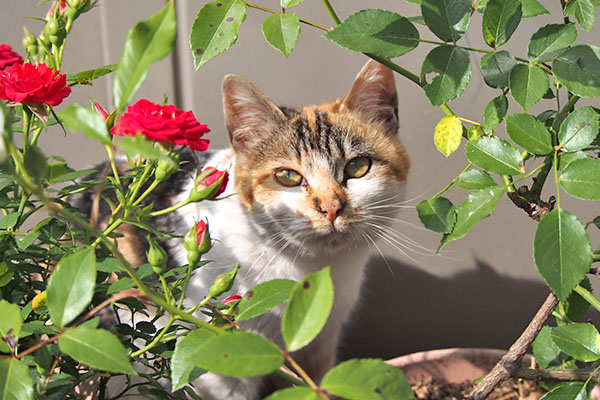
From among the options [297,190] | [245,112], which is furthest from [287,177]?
[245,112]

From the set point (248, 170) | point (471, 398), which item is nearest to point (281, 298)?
point (471, 398)

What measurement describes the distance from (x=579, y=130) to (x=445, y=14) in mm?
183

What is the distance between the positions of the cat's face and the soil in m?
0.40

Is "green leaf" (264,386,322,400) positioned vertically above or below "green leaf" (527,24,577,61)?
below

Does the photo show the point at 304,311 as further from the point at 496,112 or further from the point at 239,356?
the point at 496,112

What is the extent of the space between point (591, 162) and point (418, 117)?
866mm

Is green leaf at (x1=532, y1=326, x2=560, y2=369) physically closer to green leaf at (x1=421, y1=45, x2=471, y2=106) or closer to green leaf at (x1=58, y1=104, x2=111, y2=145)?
green leaf at (x1=421, y1=45, x2=471, y2=106)

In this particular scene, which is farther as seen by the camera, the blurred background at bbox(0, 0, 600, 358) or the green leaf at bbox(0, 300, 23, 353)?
the blurred background at bbox(0, 0, 600, 358)

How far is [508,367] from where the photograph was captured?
0.72m

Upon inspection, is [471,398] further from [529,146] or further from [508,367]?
[529,146]

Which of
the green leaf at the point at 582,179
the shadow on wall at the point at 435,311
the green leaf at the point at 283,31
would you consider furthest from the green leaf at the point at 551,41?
the shadow on wall at the point at 435,311

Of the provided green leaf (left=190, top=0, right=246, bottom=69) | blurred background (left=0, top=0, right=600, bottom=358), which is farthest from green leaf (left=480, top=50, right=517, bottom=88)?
blurred background (left=0, top=0, right=600, bottom=358)

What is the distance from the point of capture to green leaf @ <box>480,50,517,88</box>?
1.87 feet

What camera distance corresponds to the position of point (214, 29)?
565 millimetres
